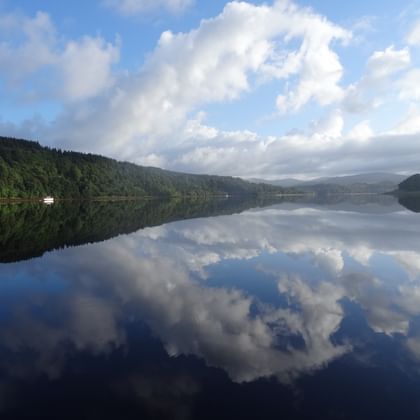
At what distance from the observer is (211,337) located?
12.2 meters

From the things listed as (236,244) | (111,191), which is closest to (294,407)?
(236,244)

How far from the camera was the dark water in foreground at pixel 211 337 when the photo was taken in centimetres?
840

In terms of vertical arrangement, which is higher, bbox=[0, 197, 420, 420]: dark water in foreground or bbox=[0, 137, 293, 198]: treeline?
bbox=[0, 137, 293, 198]: treeline

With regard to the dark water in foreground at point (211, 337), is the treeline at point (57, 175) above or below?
above

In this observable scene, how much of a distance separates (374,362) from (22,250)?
27550 millimetres

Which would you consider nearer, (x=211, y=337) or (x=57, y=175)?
(x=211, y=337)

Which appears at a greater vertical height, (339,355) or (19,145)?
(19,145)

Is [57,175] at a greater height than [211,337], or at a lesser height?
greater

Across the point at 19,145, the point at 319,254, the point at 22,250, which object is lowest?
the point at 319,254

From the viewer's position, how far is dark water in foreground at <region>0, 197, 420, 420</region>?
8.40 m

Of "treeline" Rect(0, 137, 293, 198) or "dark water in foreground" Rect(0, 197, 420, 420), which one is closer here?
"dark water in foreground" Rect(0, 197, 420, 420)

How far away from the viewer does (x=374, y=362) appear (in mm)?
10312

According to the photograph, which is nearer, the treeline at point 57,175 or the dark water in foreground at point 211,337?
the dark water in foreground at point 211,337

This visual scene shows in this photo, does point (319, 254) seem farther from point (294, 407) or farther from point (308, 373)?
point (294, 407)
